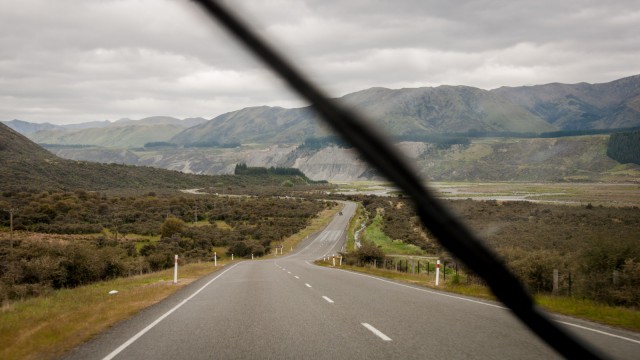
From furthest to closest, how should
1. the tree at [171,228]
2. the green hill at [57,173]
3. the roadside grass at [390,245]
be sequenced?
the green hill at [57,173] < the tree at [171,228] < the roadside grass at [390,245]

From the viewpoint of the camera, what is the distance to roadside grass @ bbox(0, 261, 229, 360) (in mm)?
8422

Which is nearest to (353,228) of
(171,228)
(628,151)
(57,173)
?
(171,228)

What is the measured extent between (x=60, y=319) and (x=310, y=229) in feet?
269

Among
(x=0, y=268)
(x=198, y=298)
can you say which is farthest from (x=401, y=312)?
(x=0, y=268)

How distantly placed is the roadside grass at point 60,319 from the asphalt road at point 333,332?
476 millimetres

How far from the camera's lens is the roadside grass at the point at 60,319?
27.6ft

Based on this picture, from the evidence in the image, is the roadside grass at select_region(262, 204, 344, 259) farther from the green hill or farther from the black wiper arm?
the black wiper arm

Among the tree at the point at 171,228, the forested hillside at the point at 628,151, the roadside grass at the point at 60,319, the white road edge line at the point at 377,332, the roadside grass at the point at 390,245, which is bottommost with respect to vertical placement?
the roadside grass at the point at 390,245

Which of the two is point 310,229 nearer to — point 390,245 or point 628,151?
point 390,245

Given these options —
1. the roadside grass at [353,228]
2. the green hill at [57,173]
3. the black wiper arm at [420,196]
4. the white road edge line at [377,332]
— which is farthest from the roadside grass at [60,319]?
the green hill at [57,173]

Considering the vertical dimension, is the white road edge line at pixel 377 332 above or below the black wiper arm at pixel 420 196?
below

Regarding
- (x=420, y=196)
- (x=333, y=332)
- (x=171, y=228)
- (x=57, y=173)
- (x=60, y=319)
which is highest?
(x=57, y=173)

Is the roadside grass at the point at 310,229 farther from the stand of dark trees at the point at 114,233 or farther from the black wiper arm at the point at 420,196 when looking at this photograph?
the black wiper arm at the point at 420,196

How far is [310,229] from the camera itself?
93.0 meters
